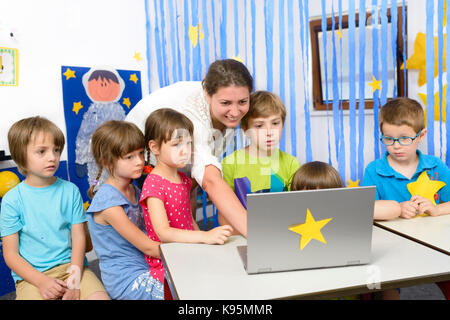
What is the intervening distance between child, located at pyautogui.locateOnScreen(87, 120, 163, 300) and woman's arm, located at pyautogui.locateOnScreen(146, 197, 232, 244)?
15cm

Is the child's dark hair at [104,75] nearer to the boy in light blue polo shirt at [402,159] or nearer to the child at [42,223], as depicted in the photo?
the child at [42,223]

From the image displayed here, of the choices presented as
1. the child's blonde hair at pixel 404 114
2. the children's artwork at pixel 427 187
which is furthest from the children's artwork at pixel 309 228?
the child's blonde hair at pixel 404 114

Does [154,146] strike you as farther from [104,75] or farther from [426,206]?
[104,75]

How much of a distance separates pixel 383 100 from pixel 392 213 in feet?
2.56

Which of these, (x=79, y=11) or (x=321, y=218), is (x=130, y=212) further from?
(x=79, y=11)

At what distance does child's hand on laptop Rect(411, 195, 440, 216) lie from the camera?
137cm

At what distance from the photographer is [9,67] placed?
226 centimetres

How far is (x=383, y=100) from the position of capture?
192cm

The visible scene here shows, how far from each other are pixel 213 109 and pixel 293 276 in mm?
972

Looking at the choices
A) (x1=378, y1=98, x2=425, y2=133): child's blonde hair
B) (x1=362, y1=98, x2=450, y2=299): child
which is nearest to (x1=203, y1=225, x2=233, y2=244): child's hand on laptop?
(x1=362, y1=98, x2=450, y2=299): child

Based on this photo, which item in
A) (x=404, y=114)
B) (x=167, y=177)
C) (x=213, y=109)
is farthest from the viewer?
(x=213, y=109)

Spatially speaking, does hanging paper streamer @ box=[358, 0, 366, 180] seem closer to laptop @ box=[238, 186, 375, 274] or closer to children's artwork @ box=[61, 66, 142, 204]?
laptop @ box=[238, 186, 375, 274]

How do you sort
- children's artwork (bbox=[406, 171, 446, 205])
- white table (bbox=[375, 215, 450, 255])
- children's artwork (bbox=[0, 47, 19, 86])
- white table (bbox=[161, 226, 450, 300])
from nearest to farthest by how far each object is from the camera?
white table (bbox=[161, 226, 450, 300]), white table (bbox=[375, 215, 450, 255]), children's artwork (bbox=[406, 171, 446, 205]), children's artwork (bbox=[0, 47, 19, 86])

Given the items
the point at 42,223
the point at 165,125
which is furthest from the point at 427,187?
the point at 42,223
